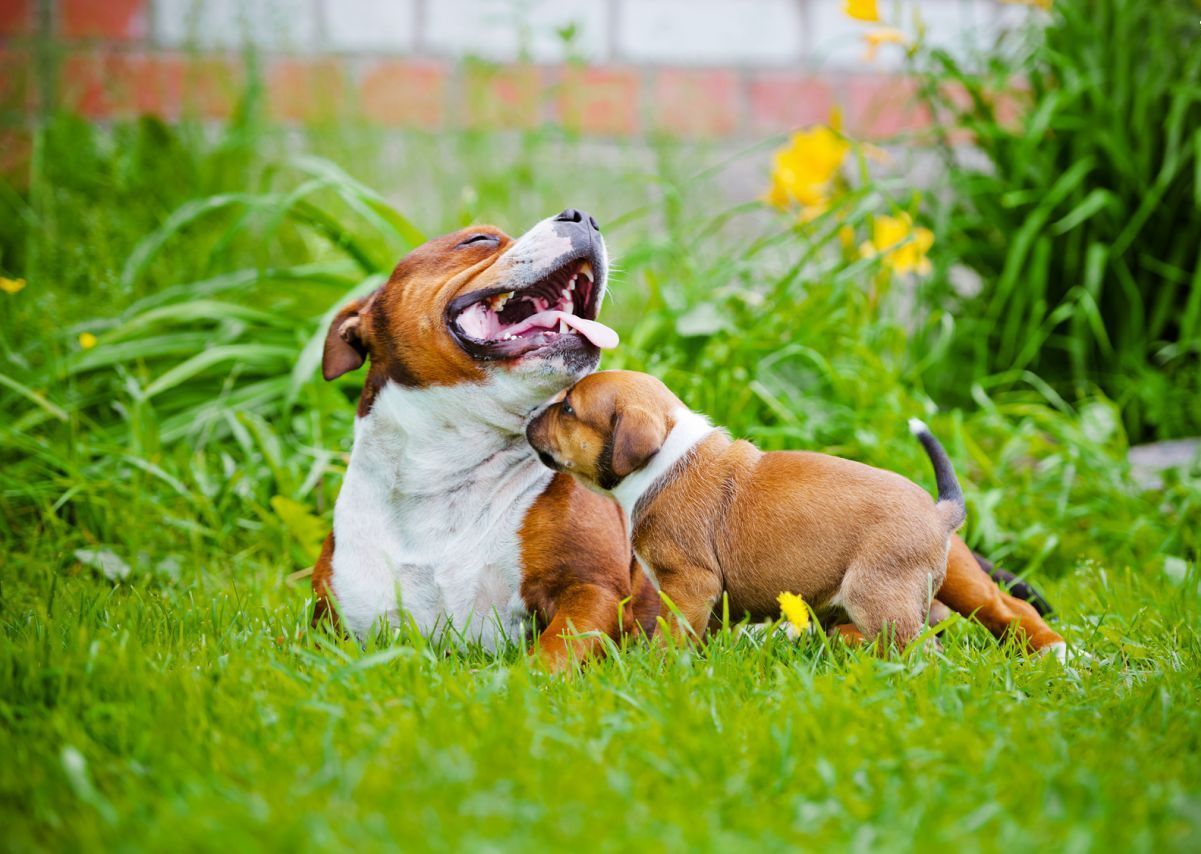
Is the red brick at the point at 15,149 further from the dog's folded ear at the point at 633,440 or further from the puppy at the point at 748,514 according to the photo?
the dog's folded ear at the point at 633,440

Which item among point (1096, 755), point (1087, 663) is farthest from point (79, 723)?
point (1087, 663)

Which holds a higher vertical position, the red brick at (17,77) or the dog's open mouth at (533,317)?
the red brick at (17,77)

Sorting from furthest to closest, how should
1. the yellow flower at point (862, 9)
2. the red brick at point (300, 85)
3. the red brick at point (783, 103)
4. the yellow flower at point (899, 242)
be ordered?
the red brick at point (783, 103) → the red brick at point (300, 85) → the yellow flower at point (899, 242) → the yellow flower at point (862, 9)

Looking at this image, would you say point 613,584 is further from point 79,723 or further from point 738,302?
point 738,302

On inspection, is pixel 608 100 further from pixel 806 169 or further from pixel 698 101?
pixel 806 169

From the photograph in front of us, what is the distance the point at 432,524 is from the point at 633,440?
0.53 m

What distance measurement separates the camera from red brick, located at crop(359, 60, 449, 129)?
243 inches

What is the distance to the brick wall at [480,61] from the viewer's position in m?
5.98

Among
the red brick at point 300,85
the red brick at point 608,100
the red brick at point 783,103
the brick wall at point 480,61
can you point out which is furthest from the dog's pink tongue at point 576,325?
the red brick at point 783,103

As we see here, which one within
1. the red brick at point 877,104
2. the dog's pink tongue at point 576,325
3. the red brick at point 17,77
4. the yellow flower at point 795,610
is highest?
the red brick at point 17,77

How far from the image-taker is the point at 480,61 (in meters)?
5.82

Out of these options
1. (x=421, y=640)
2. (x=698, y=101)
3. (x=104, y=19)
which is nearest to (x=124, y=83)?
(x=104, y=19)

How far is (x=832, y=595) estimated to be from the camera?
106 inches

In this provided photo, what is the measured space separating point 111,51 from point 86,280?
6.56ft
